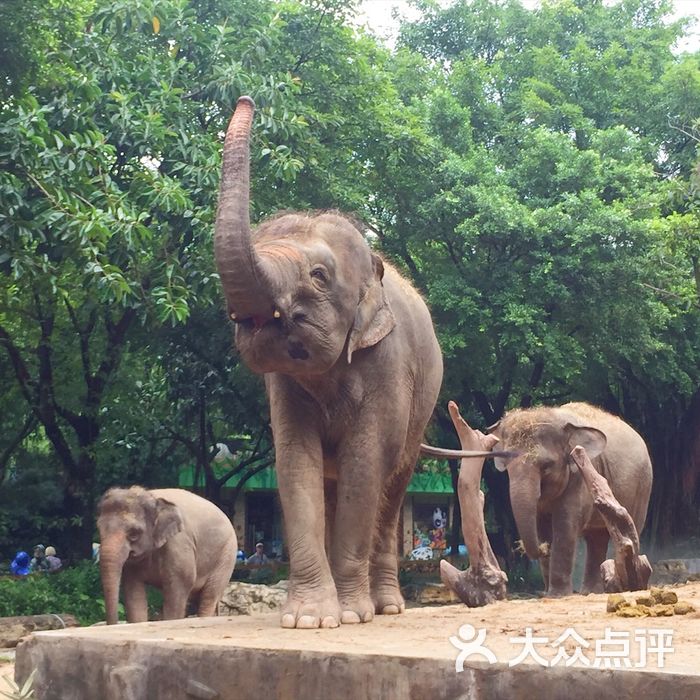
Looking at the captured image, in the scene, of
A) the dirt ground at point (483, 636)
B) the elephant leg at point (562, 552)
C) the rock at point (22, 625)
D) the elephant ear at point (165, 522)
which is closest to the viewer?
the dirt ground at point (483, 636)

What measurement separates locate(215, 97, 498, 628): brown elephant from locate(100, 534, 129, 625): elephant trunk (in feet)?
17.4

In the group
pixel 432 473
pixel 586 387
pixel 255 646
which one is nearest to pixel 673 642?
pixel 255 646

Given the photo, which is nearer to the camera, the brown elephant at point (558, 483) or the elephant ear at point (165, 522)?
the brown elephant at point (558, 483)

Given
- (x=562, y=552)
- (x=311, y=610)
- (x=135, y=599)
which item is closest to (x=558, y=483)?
(x=562, y=552)

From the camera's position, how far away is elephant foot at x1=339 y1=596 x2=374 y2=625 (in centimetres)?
512

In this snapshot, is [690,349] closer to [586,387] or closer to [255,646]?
[586,387]

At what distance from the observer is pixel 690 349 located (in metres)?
21.9

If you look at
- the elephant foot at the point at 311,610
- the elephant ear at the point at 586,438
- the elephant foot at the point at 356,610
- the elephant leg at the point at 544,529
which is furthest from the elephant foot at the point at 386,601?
the elephant leg at the point at 544,529

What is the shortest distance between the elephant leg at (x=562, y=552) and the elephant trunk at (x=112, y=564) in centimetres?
407

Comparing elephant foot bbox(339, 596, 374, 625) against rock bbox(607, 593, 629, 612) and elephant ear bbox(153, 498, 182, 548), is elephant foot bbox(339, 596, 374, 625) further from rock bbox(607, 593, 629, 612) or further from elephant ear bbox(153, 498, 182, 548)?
elephant ear bbox(153, 498, 182, 548)

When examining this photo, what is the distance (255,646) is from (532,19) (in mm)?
23826

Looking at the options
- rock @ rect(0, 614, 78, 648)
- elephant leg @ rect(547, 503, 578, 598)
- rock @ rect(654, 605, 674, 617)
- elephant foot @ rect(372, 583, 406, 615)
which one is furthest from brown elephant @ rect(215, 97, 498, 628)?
rock @ rect(0, 614, 78, 648)

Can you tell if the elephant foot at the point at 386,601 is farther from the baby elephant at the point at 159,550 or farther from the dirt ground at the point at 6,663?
the baby elephant at the point at 159,550

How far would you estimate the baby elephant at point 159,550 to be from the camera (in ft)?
37.3
